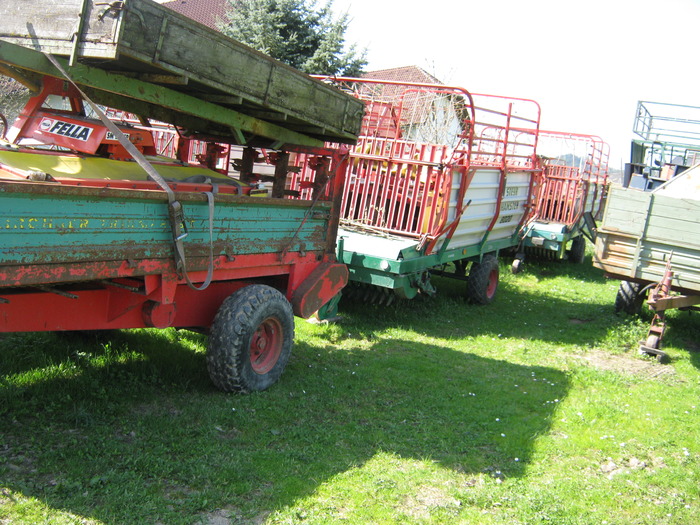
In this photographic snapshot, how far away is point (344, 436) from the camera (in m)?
4.57

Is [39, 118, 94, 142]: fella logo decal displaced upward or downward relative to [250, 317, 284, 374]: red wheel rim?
upward

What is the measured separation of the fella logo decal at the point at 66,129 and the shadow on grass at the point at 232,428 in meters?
1.80

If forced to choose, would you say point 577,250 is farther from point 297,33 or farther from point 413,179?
point 297,33

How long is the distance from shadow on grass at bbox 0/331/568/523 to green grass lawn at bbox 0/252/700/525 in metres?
0.01

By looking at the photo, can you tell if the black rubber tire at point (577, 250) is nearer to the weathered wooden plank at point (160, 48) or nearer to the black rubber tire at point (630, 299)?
the black rubber tire at point (630, 299)

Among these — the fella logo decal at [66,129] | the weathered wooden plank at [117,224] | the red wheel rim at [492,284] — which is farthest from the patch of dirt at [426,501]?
the red wheel rim at [492,284]

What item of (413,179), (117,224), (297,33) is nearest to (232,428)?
(117,224)

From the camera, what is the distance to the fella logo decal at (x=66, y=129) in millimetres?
4184

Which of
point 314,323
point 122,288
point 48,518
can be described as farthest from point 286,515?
point 314,323

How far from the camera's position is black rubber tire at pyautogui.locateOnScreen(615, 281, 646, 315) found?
30.0ft

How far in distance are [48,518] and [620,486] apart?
361 cm

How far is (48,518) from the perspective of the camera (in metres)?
3.11

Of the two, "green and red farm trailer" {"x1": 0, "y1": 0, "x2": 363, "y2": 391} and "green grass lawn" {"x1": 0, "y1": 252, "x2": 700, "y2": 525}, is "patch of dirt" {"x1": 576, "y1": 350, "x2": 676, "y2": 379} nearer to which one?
"green grass lawn" {"x1": 0, "y1": 252, "x2": 700, "y2": 525}

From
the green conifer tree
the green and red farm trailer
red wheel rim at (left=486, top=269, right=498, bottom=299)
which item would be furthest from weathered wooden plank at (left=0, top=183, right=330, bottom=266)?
the green conifer tree
